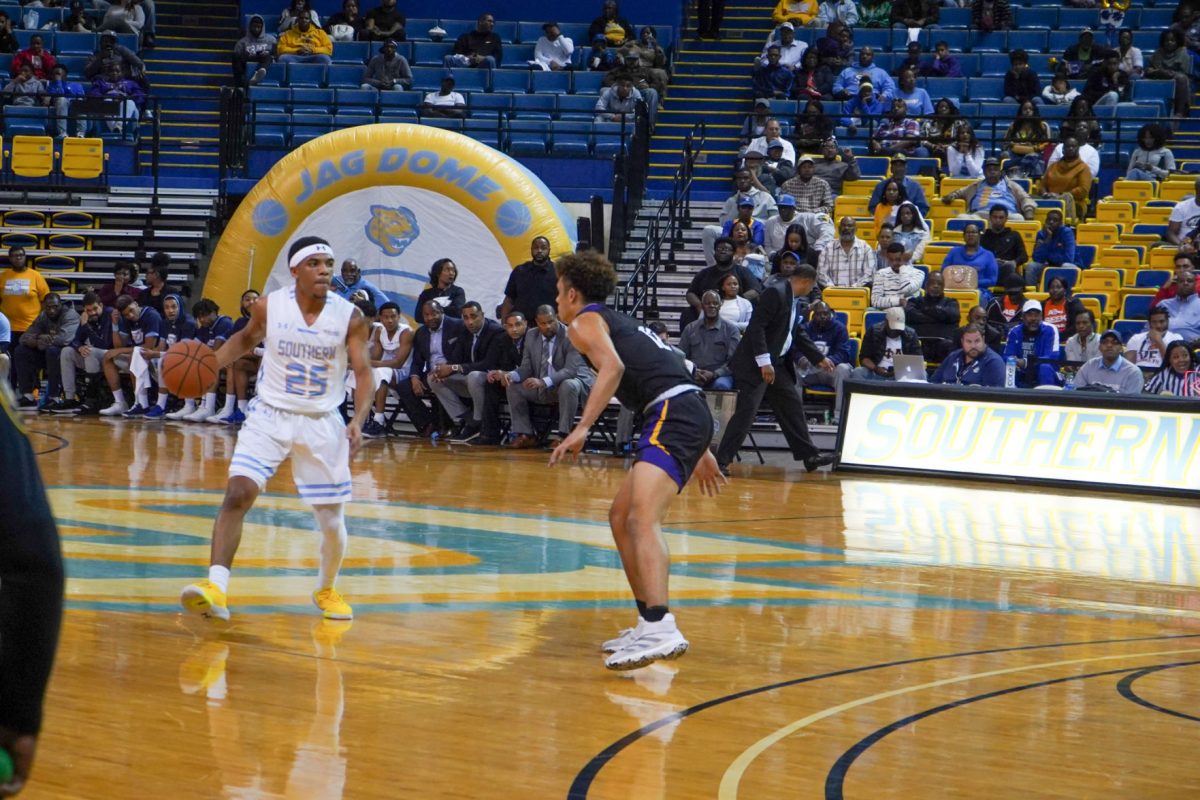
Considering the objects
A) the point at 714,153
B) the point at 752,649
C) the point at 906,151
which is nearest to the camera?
the point at 752,649

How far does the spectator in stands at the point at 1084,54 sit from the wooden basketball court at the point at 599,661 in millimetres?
11713

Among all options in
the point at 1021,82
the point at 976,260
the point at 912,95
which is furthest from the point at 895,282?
the point at 1021,82

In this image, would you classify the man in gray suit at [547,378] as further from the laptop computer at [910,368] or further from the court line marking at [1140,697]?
the court line marking at [1140,697]

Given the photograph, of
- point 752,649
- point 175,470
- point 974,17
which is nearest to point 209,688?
point 752,649

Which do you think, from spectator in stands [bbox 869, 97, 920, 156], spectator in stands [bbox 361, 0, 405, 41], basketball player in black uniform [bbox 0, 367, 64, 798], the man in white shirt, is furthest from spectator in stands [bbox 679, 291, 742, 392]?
basketball player in black uniform [bbox 0, 367, 64, 798]

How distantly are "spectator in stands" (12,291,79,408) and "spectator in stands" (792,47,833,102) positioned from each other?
32.9 ft

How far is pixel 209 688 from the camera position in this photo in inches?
212

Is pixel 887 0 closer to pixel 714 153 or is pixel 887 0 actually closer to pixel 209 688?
pixel 714 153

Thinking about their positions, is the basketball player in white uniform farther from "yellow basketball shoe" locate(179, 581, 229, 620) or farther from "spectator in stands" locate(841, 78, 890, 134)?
"spectator in stands" locate(841, 78, 890, 134)

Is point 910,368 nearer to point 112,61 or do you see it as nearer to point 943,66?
point 943,66

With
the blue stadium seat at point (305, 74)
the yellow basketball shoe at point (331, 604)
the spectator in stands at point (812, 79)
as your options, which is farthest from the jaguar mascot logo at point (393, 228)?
the yellow basketball shoe at point (331, 604)

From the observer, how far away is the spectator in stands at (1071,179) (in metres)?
18.7

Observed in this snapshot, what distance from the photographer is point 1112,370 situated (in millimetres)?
14383

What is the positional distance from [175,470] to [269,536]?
3.56 m
